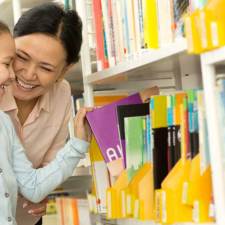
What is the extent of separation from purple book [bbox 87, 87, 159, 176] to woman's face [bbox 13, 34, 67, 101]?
0.68ft

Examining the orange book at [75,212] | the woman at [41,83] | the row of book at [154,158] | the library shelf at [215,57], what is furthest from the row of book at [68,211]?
the library shelf at [215,57]

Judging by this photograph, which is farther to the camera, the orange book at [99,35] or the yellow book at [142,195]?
the orange book at [99,35]

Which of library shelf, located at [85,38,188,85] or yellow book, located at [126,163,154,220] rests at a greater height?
library shelf, located at [85,38,188,85]

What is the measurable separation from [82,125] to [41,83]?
20 centimetres

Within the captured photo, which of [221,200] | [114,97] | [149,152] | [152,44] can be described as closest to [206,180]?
[221,200]

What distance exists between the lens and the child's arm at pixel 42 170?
126 centimetres

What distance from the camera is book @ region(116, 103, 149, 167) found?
1.17 metres

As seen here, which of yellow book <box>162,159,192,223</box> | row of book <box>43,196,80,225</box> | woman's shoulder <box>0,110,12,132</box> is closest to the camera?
yellow book <box>162,159,192,223</box>

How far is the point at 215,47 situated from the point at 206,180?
236mm

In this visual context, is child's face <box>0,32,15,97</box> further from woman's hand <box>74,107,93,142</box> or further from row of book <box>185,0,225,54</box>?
row of book <box>185,0,225,54</box>

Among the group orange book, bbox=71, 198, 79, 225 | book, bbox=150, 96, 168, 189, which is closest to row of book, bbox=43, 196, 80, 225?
orange book, bbox=71, 198, 79, 225

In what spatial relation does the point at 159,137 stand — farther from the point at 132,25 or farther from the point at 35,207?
the point at 35,207

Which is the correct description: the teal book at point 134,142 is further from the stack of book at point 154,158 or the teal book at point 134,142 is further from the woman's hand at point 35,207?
the woman's hand at point 35,207

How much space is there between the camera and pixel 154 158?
1.01 m
